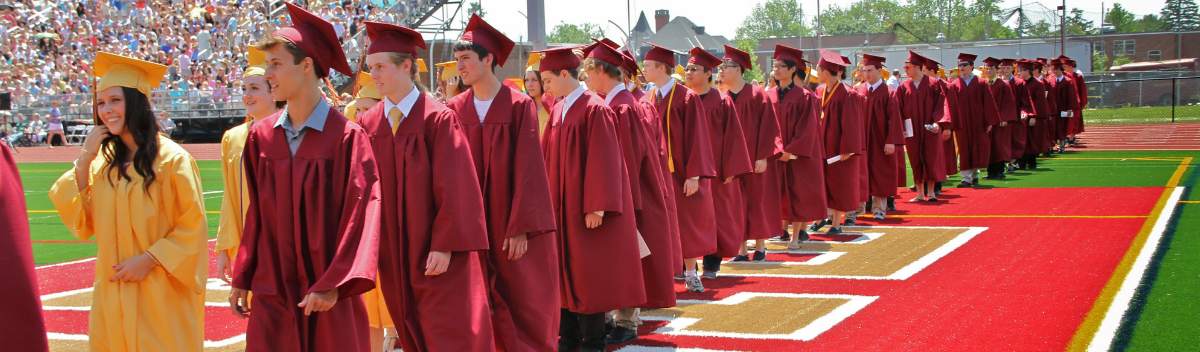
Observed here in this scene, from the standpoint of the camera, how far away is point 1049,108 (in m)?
18.8

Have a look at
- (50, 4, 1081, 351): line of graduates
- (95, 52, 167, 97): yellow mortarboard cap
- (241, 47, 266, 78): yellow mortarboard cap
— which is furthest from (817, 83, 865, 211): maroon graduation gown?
(95, 52, 167, 97): yellow mortarboard cap

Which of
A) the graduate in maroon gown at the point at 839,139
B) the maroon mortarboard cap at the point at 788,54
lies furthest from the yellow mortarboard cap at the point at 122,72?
the graduate in maroon gown at the point at 839,139

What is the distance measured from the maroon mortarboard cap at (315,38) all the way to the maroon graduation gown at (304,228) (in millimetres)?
252

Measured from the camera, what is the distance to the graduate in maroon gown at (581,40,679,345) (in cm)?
583

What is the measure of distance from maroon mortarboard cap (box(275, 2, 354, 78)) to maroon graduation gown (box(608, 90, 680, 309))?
2.40 m

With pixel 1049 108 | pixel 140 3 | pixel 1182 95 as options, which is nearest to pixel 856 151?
pixel 1049 108

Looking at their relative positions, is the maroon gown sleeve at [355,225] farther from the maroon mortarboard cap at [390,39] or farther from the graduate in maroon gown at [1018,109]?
the graduate in maroon gown at [1018,109]

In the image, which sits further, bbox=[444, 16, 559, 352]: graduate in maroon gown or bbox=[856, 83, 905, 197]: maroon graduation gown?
bbox=[856, 83, 905, 197]: maroon graduation gown

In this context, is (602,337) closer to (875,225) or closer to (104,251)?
(104,251)

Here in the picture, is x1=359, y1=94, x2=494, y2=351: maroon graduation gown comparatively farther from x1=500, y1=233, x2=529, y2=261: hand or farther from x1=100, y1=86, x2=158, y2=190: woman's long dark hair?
x1=100, y1=86, x2=158, y2=190: woman's long dark hair

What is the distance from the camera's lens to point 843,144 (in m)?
10.2

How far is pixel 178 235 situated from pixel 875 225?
27.1ft

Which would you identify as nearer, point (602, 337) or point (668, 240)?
point (602, 337)

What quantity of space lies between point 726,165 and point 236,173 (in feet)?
13.4
